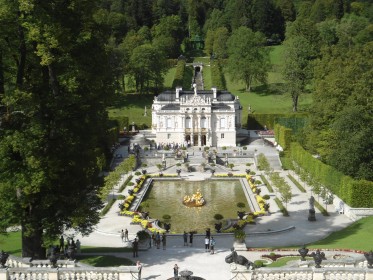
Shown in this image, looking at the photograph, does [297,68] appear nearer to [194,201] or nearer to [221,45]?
[221,45]

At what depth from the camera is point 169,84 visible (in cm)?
12369

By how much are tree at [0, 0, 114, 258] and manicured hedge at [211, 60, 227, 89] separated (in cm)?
8272

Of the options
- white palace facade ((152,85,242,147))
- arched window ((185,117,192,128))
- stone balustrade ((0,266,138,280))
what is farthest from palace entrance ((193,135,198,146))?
stone balustrade ((0,266,138,280))

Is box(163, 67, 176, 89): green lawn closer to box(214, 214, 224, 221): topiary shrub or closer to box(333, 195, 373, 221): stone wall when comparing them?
box(214, 214, 224, 221): topiary shrub

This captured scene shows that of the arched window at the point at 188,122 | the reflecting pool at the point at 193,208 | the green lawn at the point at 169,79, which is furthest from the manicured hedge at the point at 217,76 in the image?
the reflecting pool at the point at 193,208

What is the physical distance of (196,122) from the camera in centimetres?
8406

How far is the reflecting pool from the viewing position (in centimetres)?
4591

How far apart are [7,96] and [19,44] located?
2779mm

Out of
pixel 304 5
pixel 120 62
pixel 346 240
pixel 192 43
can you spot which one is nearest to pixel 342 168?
pixel 346 240

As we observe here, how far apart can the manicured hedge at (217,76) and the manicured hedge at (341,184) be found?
1986 inches

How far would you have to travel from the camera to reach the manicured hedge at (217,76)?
112250 millimetres

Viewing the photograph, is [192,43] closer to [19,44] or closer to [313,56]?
[313,56]

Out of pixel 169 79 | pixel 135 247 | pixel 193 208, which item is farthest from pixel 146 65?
pixel 135 247

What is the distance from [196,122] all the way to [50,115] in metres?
57.3
